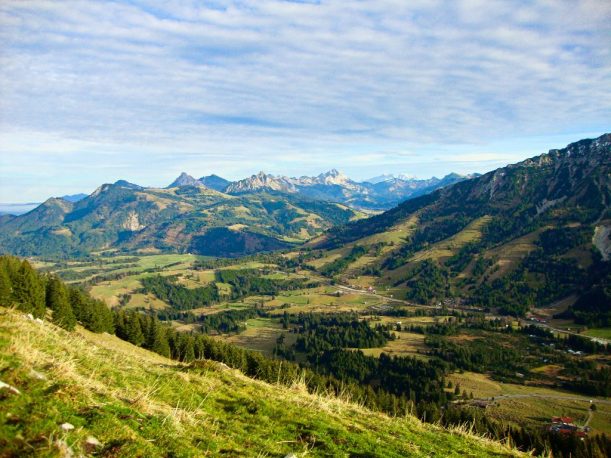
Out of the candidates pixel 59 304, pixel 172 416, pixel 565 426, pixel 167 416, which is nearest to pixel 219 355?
pixel 59 304

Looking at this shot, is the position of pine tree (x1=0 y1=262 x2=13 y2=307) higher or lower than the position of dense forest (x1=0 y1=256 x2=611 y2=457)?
higher

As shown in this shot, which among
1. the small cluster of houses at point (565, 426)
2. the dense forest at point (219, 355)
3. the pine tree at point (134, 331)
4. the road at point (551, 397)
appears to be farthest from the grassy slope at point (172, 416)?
the road at point (551, 397)

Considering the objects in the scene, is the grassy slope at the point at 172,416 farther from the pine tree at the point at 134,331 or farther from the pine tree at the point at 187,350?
the pine tree at the point at 134,331

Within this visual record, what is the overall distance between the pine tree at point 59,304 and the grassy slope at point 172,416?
148 ft

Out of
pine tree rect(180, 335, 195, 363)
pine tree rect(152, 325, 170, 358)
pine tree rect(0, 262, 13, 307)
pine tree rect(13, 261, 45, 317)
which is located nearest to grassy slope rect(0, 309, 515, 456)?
pine tree rect(0, 262, 13, 307)

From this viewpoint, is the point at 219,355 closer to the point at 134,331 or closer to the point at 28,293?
the point at 134,331

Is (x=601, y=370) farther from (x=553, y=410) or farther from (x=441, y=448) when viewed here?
(x=441, y=448)

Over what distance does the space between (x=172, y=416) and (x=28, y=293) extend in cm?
5771

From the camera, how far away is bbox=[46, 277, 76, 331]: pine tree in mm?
57225

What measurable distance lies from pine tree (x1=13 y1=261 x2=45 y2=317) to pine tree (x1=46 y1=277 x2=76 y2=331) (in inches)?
78.6

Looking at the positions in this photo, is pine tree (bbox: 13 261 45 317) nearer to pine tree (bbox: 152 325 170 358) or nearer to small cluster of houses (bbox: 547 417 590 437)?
pine tree (bbox: 152 325 170 358)

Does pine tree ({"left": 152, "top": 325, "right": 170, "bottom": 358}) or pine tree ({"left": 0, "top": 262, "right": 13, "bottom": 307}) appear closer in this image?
pine tree ({"left": 0, "top": 262, "right": 13, "bottom": 307})

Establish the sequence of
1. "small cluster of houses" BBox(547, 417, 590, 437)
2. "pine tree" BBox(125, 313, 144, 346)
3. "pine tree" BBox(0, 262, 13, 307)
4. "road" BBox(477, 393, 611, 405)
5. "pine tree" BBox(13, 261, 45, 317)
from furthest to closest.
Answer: "road" BBox(477, 393, 611, 405) < "small cluster of houses" BBox(547, 417, 590, 437) < "pine tree" BBox(125, 313, 144, 346) < "pine tree" BBox(13, 261, 45, 317) < "pine tree" BBox(0, 262, 13, 307)

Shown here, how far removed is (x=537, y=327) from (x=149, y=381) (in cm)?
22707
